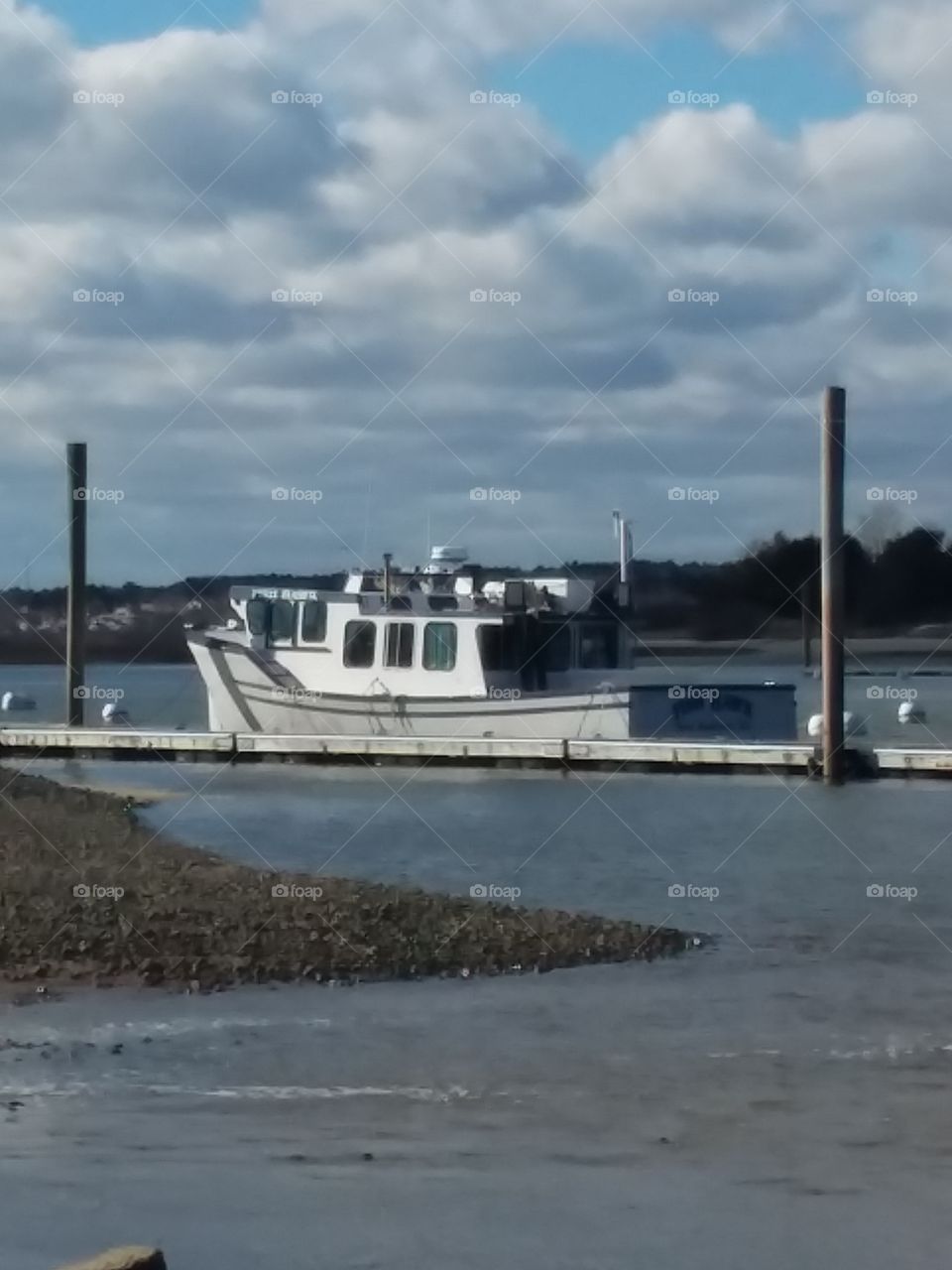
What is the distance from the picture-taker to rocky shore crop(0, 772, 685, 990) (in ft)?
45.5

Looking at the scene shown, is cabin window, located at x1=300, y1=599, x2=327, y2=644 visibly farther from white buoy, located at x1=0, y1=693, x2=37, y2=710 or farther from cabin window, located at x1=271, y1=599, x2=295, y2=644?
white buoy, located at x1=0, y1=693, x2=37, y2=710

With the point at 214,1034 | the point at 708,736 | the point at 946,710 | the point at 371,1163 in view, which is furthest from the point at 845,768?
the point at 946,710

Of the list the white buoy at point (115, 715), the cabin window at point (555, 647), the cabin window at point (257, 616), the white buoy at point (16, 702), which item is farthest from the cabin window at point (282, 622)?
the white buoy at point (16, 702)

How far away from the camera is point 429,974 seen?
14234mm

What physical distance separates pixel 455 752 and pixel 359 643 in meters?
3.87

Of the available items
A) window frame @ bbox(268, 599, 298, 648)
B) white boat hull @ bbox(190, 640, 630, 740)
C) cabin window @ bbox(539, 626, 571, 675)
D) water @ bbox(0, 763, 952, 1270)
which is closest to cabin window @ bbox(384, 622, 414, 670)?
white boat hull @ bbox(190, 640, 630, 740)

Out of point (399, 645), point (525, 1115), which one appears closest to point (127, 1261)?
point (525, 1115)

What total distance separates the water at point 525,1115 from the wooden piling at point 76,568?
21467 millimetres

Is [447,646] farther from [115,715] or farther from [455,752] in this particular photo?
[115,715]

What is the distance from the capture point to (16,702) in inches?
2798

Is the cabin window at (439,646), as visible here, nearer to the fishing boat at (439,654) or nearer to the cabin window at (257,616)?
the fishing boat at (439,654)

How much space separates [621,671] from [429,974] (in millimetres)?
25552

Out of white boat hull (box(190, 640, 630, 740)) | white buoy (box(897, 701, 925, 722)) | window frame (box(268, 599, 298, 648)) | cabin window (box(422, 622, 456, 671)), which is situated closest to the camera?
white boat hull (box(190, 640, 630, 740))

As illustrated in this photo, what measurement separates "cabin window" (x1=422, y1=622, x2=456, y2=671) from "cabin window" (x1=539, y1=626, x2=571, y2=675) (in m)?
1.76
